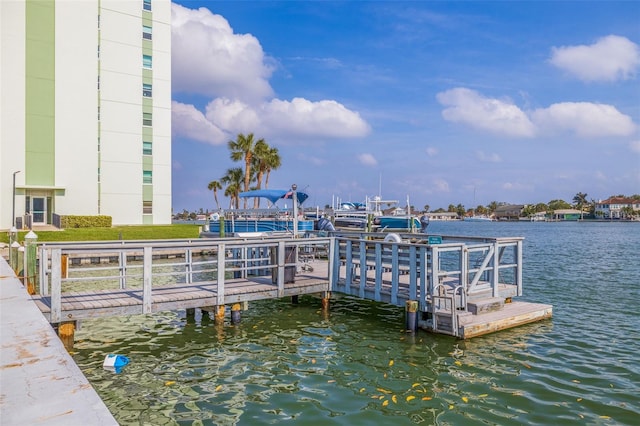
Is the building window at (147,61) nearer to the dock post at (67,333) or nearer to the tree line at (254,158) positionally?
the tree line at (254,158)

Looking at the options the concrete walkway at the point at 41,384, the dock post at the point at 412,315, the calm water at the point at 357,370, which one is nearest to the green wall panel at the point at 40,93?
the calm water at the point at 357,370

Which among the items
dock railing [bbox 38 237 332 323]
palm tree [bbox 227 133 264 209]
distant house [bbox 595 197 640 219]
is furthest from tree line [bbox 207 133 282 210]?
distant house [bbox 595 197 640 219]

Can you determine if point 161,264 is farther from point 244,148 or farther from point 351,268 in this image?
point 244,148

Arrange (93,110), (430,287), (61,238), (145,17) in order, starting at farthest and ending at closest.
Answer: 1. (145,17)
2. (93,110)
3. (61,238)
4. (430,287)

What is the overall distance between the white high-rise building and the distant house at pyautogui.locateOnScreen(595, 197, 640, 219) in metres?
187

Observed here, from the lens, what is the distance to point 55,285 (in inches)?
375

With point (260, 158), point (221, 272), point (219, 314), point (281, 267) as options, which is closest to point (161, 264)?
point (221, 272)

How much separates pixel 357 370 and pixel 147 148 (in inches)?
1602

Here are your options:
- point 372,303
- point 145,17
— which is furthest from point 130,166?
point 372,303

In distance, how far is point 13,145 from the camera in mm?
38000

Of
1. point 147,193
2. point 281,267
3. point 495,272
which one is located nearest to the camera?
point 495,272

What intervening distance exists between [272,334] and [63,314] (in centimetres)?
465

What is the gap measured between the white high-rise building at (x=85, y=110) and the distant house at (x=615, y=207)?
187m

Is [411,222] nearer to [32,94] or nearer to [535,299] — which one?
[535,299]
